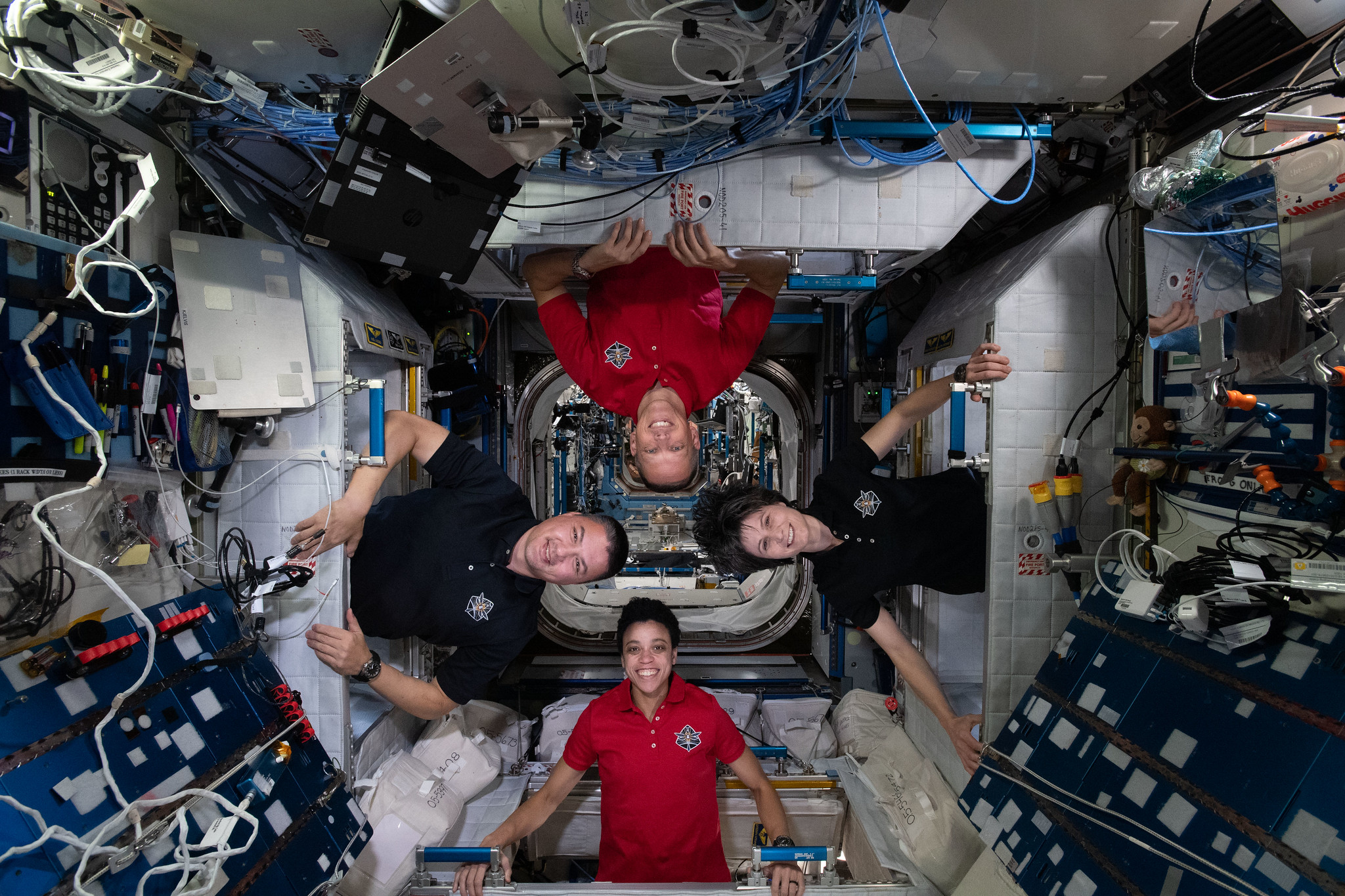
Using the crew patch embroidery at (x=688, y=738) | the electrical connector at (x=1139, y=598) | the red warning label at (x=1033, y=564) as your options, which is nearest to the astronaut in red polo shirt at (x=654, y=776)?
the crew patch embroidery at (x=688, y=738)

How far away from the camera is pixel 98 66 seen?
1979mm

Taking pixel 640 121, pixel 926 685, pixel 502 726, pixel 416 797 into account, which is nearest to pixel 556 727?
pixel 502 726

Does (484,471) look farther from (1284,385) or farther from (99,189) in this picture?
(1284,385)

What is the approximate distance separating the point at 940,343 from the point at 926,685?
182cm

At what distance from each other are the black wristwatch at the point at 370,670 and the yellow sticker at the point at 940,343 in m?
3.23

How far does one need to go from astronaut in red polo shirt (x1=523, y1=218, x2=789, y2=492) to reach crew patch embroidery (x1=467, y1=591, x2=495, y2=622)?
999 mm

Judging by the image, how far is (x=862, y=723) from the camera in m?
3.93

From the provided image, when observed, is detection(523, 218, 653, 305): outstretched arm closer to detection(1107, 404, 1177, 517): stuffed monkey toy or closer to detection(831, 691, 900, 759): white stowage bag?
detection(1107, 404, 1177, 517): stuffed monkey toy

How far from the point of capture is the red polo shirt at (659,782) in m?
2.96

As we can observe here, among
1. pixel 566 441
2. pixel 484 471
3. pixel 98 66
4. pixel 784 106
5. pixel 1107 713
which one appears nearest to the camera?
pixel 98 66

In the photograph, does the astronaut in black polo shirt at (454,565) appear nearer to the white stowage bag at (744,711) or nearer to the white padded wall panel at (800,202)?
the white padded wall panel at (800,202)

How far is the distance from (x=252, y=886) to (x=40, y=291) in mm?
2050

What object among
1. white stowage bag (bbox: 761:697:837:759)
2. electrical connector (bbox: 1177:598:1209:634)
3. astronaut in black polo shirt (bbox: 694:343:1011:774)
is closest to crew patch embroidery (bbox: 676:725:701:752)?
astronaut in black polo shirt (bbox: 694:343:1011:774)

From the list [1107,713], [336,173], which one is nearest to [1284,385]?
[1107,713]
